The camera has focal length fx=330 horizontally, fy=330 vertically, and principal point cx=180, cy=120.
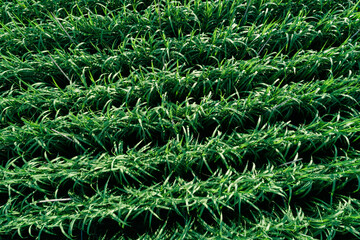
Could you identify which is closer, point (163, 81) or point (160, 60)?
point (163, 81)

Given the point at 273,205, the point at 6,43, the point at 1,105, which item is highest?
the point at 6,43

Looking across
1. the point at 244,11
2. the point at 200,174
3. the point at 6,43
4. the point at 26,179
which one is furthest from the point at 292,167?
the point at 6,43

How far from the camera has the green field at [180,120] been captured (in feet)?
5.44

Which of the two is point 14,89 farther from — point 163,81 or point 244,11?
point 244,11

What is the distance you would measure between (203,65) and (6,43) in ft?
4.65

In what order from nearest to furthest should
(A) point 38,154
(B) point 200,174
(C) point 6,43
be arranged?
(B) point 200,174, (A) point 38,154, (C) point 6,43

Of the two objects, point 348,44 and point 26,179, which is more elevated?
point 348,44

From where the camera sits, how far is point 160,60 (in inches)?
86.7

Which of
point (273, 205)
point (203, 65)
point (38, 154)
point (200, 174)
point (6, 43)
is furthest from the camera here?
point (6, 43)

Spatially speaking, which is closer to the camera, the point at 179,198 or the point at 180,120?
the point at 179,198

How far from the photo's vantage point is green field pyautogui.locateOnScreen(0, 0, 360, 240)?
166 cm

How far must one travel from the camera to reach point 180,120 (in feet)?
6.30

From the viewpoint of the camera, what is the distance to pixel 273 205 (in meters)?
1.69

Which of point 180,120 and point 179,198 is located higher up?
point 180,120
